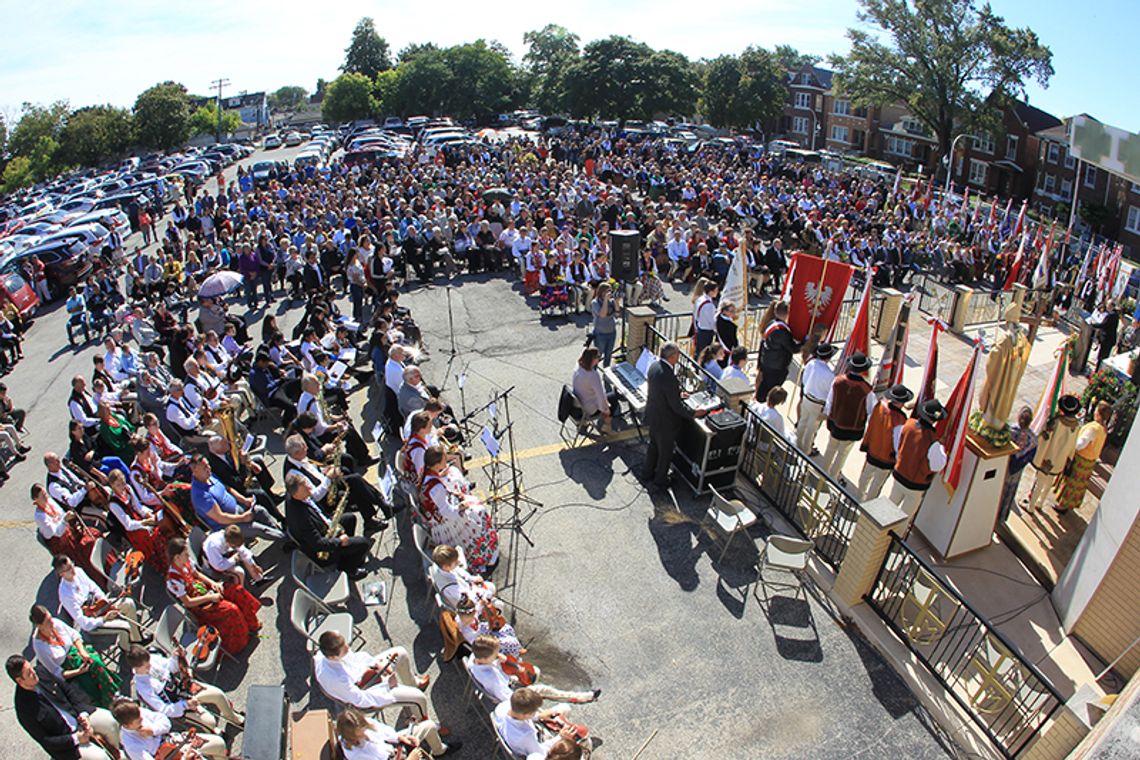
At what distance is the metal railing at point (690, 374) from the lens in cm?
952

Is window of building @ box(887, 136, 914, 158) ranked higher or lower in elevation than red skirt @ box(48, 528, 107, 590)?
higher

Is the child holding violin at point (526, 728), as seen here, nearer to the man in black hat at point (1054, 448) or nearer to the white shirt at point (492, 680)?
the white shirt at point (492, 680)

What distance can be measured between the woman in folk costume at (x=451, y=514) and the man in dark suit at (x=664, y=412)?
270cm

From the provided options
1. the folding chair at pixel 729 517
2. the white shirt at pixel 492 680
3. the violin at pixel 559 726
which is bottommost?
the violin at pixel 559 726

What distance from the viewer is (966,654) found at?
6.46 meters

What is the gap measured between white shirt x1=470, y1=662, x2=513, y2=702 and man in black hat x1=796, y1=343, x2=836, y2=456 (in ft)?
18.9

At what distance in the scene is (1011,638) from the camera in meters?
7.07

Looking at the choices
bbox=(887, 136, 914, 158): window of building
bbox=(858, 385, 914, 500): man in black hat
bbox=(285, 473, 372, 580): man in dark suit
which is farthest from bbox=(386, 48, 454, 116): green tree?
bbox=(285, 473, 372, 580): man in dark suit

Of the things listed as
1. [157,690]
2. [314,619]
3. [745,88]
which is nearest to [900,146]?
[745,88]

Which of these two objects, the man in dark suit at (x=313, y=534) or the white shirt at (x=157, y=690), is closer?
the white shirt at (x=157, y=690)

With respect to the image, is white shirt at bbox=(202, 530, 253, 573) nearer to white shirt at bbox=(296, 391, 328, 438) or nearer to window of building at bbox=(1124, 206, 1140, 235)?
white shirt at bbox=(296, 391, 328, 438)

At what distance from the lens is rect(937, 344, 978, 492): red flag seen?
744cm

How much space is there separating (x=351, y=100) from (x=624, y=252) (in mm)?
72556

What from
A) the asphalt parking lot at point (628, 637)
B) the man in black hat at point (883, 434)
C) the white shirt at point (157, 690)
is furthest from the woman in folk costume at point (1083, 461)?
the white shirt at point (157, 690)
